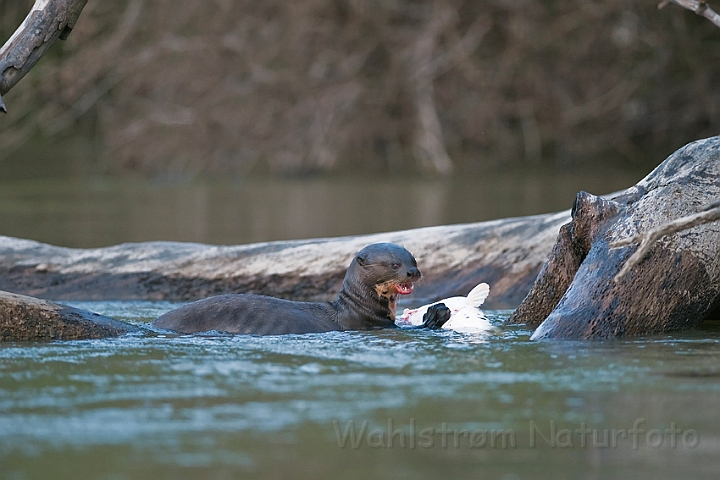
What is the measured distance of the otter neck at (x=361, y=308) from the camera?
473 centimetres

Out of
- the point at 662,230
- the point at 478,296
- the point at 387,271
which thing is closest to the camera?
the point at 662,230

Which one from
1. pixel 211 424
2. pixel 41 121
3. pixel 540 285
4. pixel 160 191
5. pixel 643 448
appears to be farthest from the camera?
pixel 41 121

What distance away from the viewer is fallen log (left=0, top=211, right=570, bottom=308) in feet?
19.7

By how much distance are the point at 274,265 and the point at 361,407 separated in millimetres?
3493

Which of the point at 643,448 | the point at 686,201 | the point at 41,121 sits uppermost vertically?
the point at 41,121

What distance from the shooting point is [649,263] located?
4105 millimetres

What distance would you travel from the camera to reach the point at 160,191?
15.6 metres

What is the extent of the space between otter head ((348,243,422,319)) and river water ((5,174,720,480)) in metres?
0.37

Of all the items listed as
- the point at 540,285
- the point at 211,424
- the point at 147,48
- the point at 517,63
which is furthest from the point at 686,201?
the point at 147,48

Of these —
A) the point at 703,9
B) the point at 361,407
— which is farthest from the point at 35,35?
the point at 703,9

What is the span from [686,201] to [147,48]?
13936 millimetres

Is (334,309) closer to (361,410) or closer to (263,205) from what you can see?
(361,410)

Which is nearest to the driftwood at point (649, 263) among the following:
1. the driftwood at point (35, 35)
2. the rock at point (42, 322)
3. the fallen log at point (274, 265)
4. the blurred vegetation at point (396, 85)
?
the fallen log at point (274, 265)

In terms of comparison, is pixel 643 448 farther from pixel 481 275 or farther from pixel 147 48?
pixel 147 48
